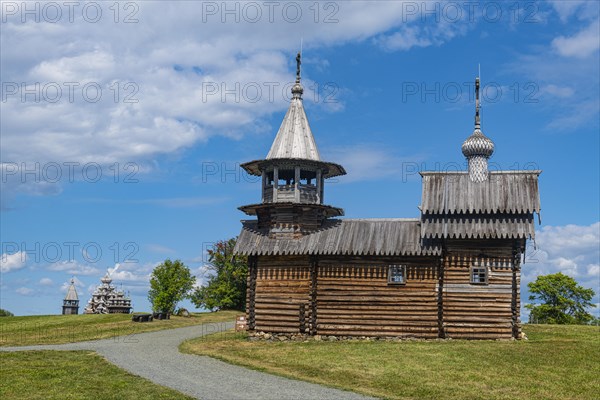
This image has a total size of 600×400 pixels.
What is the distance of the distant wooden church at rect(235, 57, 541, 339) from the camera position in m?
32.7

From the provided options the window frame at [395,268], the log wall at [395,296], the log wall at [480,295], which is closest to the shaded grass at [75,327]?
the log wall at [395,296]

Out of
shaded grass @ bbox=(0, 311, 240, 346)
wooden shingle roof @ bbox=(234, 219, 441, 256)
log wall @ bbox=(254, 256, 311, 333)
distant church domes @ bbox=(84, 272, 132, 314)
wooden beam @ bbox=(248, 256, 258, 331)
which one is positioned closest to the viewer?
wooden shingle roof @ bbox=(234, 219, 441, 256)

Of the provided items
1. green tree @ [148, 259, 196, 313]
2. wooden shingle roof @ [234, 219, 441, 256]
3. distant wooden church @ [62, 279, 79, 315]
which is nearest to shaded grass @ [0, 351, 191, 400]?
wooden shingle roof @ [234, 219, 441, 256]

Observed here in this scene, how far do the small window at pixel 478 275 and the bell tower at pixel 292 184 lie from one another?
793 cm

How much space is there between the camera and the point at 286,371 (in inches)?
942

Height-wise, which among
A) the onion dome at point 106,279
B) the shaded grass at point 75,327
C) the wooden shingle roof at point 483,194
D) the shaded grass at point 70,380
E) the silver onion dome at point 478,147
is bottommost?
the shaded grass at point 75,327

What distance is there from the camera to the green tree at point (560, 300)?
5625cm

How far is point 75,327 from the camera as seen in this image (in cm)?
4609

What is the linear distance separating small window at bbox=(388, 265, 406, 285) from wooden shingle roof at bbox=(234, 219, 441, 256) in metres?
0.80

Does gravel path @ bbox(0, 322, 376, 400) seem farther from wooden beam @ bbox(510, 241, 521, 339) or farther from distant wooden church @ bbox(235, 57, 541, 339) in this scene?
wooden beam @ bbox(510, 241, 521, 339)

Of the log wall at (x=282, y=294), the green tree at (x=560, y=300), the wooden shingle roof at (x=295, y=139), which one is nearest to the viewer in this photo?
the log wall at (x=282, y=294)

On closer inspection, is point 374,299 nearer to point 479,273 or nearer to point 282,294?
point 282,294

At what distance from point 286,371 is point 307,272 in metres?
10.6

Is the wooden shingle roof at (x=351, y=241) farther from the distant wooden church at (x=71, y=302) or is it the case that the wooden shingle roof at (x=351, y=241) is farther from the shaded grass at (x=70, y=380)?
the distant wooden church at (x=71, y=302)
